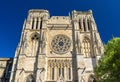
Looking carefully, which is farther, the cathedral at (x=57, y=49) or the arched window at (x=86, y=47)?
the arched window at (x=86, y=47)

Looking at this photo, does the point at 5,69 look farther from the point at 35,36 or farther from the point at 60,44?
the point at 60,44

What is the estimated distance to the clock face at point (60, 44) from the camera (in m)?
31.5

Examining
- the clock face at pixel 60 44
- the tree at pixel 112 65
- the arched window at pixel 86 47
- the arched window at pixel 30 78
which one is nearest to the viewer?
the tree at pixel 112 65

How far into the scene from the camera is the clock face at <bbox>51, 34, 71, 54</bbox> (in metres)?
31.5

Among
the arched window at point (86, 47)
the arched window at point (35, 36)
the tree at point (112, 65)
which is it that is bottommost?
the tree at point (112, 65)

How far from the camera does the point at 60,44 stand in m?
32.7

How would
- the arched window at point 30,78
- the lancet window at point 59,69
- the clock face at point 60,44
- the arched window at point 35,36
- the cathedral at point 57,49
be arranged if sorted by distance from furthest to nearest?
the arched window at point 35,36 → the clock face at point 60,44 → the lancet window at point 59,69 → the cathedral at point 57,49 → the arched window at point 30,78

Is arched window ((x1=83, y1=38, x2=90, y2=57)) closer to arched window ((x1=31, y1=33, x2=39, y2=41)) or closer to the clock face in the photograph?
the clock face

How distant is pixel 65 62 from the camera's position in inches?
1168

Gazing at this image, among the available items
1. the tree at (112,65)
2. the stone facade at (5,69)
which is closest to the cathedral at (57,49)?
the stone facade at (5,69)

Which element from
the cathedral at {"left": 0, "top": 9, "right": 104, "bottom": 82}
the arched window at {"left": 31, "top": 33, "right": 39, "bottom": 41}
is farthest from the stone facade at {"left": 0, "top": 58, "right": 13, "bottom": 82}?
the arched window at {"left": 31, "top": 33, "right": 39, "bottom": 41}

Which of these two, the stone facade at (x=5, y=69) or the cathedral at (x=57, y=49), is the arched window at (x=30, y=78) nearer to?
the cathedral at (x=57, y=49)

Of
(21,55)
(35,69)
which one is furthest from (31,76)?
(21,55)

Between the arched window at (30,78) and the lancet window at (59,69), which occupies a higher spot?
the lancet window at (59,69)
